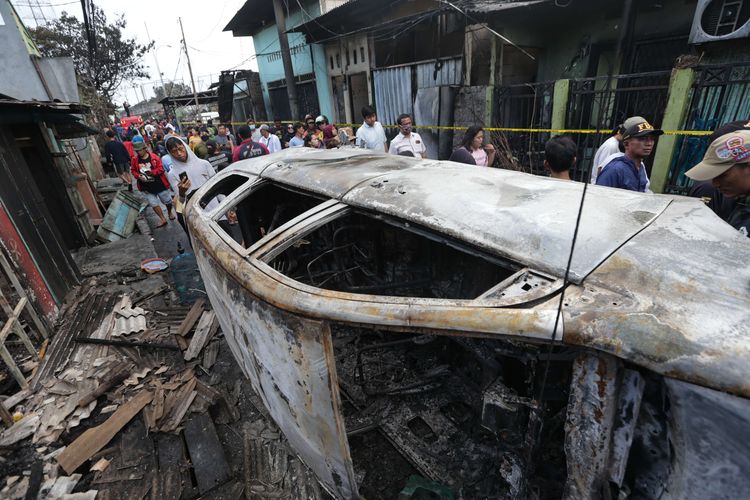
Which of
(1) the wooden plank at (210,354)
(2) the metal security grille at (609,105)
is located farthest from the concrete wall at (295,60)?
(1) the wooden plank at (210,354)

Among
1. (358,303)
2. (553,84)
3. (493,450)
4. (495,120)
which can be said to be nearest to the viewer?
(358,303)

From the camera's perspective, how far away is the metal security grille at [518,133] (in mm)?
6961

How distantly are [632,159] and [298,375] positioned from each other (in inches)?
123

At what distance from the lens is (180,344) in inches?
147

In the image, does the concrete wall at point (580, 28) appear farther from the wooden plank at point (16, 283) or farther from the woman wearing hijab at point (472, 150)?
the wooden plank at point (16, 283)

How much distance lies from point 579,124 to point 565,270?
6383 millimetres

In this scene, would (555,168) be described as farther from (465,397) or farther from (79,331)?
(79,331)

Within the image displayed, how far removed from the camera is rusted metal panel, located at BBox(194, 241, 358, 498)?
5.28 feet

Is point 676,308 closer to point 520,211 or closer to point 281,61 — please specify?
point 520,211

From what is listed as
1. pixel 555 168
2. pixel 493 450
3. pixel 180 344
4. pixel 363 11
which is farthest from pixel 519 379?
pixel 363 11

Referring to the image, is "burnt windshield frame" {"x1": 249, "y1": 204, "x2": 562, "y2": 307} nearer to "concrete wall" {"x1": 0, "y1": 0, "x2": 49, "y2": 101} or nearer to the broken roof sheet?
the broken roof sheet

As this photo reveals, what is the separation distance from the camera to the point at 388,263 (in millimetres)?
3104

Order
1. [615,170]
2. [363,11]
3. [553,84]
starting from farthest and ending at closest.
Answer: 1. [363,11]
2. [553,84]
3. [615,170]

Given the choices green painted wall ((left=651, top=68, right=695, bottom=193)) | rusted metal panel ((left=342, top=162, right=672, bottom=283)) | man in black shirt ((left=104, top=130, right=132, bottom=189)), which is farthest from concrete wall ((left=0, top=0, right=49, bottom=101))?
green painted wall ((left=651, top=68, right=695, bottom=193))
